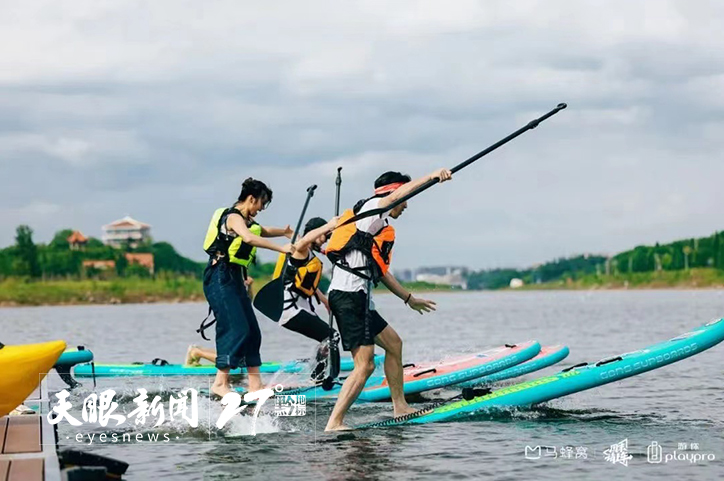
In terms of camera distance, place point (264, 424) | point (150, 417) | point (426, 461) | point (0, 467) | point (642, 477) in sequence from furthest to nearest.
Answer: point (150, 417), point (264, 424), point (426, 461), point (642, 477), point (0, 467)

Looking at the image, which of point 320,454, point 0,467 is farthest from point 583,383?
point 0,467

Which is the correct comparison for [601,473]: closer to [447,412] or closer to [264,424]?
[447,412]

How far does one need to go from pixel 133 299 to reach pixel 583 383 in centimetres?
10253

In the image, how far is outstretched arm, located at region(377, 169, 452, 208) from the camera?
823 cm

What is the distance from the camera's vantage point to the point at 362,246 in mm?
8844

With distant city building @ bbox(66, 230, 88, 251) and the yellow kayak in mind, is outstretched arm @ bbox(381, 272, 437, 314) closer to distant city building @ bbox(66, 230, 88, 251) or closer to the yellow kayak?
the yellow kayak

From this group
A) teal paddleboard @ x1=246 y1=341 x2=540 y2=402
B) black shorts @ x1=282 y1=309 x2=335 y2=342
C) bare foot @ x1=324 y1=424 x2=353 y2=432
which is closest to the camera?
bare foot @ x1=324 y1=424 x2=353 y2=432

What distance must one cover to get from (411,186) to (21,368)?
3.35 m

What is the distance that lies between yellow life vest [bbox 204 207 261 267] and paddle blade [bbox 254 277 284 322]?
0.45 metres

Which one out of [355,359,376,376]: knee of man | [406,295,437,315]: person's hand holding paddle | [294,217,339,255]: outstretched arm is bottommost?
[355,359,376,376]: knee of man

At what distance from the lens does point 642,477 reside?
754cm

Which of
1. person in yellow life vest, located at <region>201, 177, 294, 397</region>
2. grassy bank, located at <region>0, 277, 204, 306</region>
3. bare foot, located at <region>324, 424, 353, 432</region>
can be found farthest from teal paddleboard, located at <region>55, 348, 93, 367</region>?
grassy bank, located at <region>0, 277, 204, 306</region>

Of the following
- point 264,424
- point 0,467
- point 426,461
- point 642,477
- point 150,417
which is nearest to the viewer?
point 0,467

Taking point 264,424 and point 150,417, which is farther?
point 150,417
